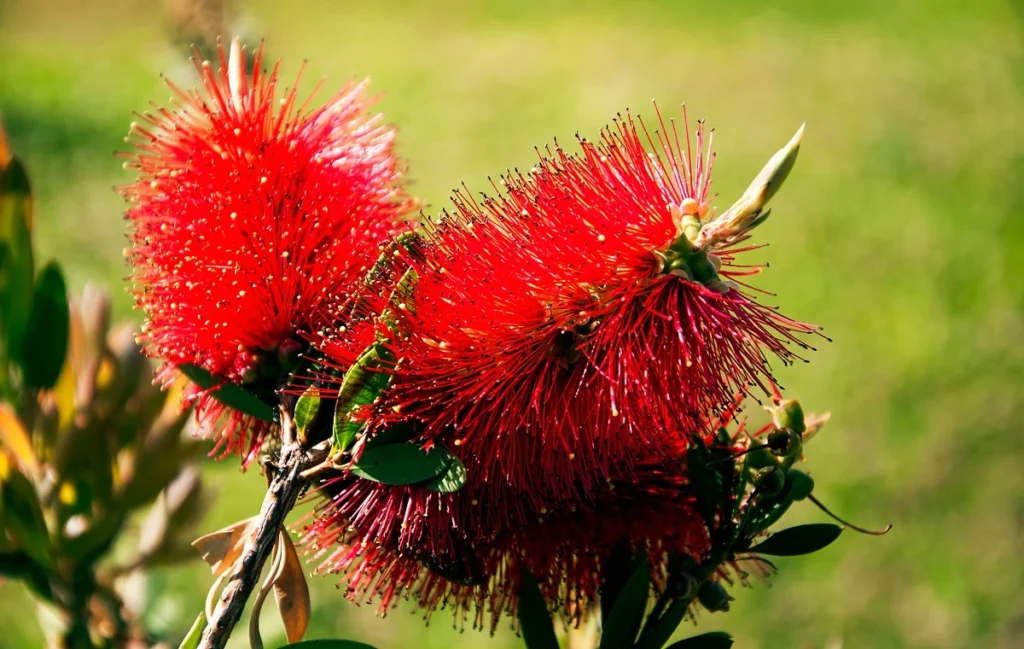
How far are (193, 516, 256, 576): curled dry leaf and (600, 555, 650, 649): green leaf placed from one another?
0.92 ft

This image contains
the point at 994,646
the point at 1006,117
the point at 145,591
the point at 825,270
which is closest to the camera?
the point at 145,591

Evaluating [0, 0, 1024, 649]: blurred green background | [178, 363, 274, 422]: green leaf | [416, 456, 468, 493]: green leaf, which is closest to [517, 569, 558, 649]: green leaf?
[416, 456, 468, 493]: green leaf

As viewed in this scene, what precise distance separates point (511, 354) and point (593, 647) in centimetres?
31

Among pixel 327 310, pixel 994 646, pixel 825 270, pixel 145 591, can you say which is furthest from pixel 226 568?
pixel 825 270

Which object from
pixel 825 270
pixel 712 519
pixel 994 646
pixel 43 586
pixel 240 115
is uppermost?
pixel 825 270

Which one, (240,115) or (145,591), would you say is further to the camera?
(145,591)

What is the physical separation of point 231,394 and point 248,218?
0.44 feet

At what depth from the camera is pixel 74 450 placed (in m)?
1.08

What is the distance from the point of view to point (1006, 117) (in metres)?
4.98

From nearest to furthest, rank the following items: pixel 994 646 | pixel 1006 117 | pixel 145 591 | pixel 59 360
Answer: pixel 59 360
pixel 145 591
pixel 994 646
pixel 1006 117

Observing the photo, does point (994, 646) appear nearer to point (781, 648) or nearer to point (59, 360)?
point (781, 648)

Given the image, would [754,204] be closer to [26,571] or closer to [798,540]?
[798,540]

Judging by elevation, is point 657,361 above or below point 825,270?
below

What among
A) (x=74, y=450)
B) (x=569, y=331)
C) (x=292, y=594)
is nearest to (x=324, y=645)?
(x=292, y=594)
